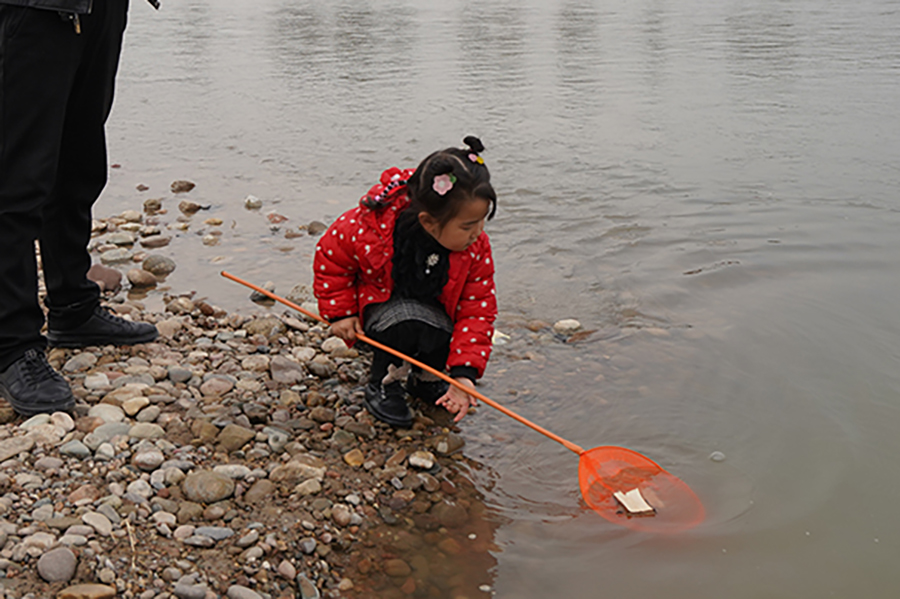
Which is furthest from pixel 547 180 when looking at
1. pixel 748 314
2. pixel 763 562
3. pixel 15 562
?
pixel 15 562

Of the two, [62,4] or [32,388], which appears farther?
[32,388]

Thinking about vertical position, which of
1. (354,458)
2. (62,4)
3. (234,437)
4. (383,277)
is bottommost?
(354,458)

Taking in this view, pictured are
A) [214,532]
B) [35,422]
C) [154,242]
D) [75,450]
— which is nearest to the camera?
[214,532]

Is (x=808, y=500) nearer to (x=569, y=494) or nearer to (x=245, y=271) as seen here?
(x=569, y=494)

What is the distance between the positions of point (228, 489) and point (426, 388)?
1094 millimetres

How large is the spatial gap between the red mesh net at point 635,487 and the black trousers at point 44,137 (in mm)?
2117

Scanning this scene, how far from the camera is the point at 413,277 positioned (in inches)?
118

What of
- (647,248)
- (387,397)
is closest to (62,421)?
(387,397)

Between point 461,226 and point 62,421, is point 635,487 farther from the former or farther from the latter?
point 62,421

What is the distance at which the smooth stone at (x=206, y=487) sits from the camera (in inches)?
101

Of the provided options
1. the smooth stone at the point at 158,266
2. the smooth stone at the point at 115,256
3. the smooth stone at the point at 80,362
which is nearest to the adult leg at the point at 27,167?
the smooth stone at the point at 80,362

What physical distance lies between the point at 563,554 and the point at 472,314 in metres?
0.96

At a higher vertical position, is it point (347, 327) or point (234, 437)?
point (347, 327)

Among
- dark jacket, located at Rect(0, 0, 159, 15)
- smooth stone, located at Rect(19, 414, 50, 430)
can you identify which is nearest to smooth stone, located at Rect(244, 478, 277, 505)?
smooth stone, located at Rect(19, 414, 50, 430)
